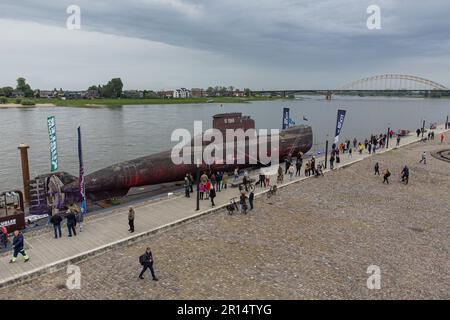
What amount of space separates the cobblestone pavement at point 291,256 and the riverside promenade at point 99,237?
0.35m

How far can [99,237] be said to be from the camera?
15.2m

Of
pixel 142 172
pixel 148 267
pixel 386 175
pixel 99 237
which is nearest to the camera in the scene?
pixel 148 267

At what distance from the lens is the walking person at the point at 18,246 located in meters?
12.5

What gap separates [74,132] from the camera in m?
65.2

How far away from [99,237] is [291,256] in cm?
787

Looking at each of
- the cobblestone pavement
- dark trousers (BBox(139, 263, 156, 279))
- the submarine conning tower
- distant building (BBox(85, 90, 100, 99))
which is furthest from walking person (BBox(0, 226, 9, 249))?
distant building (BBox(85, 90, 100, 99))

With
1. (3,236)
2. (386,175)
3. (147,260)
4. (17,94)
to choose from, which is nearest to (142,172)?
(3,236)

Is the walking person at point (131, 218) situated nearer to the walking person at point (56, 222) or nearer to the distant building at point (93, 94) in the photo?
the walking person at point (56, 222)

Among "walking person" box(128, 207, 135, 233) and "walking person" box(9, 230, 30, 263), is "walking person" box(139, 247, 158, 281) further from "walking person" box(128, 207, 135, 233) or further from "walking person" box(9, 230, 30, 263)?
"walking person" box(9, 230, 30, 263)

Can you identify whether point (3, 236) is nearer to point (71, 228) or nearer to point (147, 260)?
point (71, 228)

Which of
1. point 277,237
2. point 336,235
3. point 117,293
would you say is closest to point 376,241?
point 336,235

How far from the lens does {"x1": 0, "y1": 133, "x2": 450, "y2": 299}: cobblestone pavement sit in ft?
39.1

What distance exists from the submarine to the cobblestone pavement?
4.59 meters

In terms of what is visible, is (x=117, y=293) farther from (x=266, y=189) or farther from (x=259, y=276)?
(x=266, y=189)
